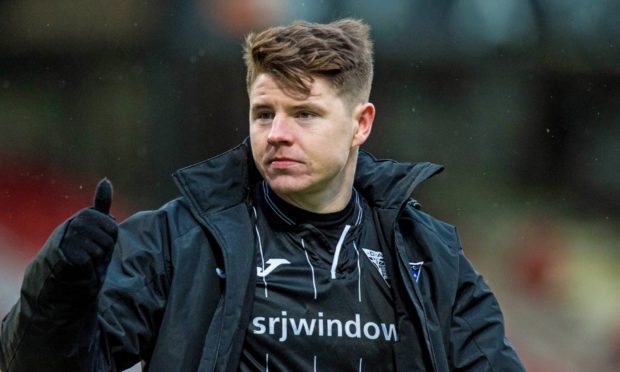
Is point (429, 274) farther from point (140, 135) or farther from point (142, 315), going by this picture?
point (140, 135)

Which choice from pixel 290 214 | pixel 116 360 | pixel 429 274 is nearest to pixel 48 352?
pixel 116 360

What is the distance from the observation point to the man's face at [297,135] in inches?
106

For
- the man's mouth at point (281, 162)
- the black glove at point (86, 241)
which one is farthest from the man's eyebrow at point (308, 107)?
the black glove at point (86, 241)

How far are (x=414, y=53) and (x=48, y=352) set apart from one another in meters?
4.33

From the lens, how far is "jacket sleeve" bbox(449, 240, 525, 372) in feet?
9.13

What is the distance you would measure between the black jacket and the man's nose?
0.63 feet

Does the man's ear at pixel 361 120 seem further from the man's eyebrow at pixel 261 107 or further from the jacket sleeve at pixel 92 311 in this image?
the jacket sleeve at pixel 92 311

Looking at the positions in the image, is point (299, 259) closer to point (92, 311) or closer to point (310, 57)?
point (310, 57)

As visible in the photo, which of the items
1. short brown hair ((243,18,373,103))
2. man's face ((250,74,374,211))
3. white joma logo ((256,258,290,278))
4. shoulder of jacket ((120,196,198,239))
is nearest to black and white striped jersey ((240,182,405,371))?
white joma logo ((256,258,290,278))

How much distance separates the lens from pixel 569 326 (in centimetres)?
583

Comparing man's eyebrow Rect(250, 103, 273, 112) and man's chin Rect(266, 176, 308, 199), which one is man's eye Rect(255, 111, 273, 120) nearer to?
man's eyebrow Rect(250, 103, 273, 112)

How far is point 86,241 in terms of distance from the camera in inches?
82.5

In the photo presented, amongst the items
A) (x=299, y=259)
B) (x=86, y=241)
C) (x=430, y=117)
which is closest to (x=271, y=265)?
(x=299, y=259)

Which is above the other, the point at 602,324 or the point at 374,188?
the point at 374,188
